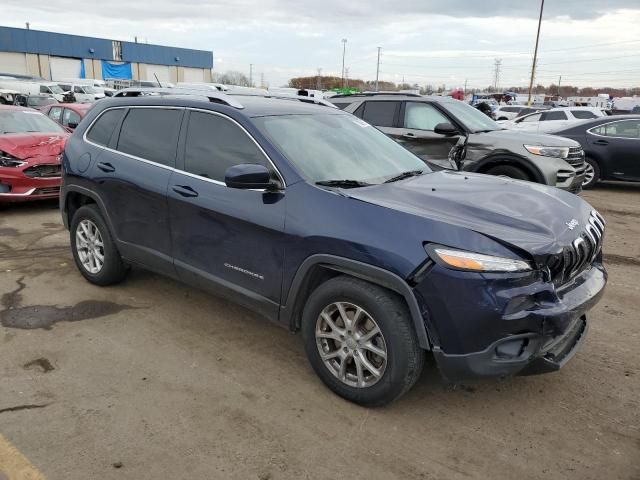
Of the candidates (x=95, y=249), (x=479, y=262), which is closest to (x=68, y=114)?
(x=95, y=249)

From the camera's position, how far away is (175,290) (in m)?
5.09

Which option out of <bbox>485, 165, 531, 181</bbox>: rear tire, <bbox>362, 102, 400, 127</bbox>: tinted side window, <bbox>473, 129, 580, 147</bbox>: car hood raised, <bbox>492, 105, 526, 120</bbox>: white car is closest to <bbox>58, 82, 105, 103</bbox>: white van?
<bbox>492, 105, 526, 120</bbox>: white car

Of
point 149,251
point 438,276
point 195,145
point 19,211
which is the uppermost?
point 195,145

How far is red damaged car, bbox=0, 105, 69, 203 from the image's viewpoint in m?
7.75

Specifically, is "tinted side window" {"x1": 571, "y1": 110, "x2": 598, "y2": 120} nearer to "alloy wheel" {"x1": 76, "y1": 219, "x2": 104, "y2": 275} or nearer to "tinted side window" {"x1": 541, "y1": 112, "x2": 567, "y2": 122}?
"tinted side window" {"x1": 541, "y1": 112, "x2": 567, "y2": 122}

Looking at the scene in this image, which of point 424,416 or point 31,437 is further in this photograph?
point 424,416

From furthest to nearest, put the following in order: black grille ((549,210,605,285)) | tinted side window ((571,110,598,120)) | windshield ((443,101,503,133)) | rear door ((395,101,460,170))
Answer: tinted side window ((571,110,598,120)) < windshield ((443,101,503,133)) < rear door ((395,101,460,170)) < black grille ((549,210,605,285))

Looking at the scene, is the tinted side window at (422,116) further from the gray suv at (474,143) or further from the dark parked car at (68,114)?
the dark parked car at (68,114)

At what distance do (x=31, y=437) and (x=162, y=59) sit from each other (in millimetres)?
68848

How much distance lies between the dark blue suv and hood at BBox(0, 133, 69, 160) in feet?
13.1

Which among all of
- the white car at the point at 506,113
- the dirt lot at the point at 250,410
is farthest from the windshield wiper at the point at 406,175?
the white car at the point at 506,113

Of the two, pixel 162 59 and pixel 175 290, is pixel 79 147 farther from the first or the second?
pixel 162 59

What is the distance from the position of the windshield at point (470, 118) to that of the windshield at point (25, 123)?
21.9 feet

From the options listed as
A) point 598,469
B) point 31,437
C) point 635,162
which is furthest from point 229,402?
point 635,162
